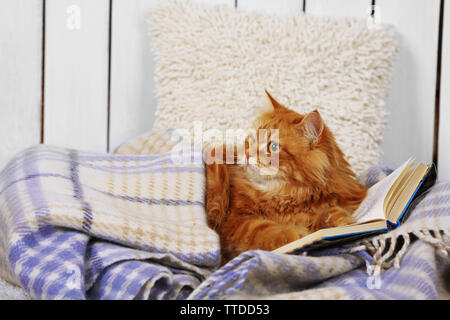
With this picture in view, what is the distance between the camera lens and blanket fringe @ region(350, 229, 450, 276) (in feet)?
2.08

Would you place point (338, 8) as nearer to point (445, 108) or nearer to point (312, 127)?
point (445, 108)

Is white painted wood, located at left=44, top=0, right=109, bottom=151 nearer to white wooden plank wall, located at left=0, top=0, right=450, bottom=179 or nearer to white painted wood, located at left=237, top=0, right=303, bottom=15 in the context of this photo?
white wooden plank wall, located at left=0, top=0, right=450, bottom=179

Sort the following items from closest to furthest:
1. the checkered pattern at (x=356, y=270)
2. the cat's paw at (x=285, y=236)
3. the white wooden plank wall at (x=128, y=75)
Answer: the checkered pattern at (x=356, y=270) → the cat's paw at (x=285, y=236) → the white wooden plank wall at (x=128, y=75)

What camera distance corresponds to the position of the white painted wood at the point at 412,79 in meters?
1.34

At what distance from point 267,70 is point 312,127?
A: 399 mm

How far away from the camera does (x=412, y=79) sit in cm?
135

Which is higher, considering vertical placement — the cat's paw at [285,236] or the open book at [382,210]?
the open book at [382,210]

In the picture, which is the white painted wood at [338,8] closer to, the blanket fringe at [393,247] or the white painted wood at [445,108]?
the white painted wood at [445,108]

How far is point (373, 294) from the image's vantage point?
536 mm

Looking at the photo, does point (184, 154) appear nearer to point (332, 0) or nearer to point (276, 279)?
point (276, 279)

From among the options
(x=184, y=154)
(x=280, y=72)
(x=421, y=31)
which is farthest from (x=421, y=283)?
(x=421, y=31)

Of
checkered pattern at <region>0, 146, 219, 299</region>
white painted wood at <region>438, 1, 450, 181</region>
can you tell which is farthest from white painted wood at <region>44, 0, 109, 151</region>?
white painted wood at <region>438, 1, 450, 181</region>

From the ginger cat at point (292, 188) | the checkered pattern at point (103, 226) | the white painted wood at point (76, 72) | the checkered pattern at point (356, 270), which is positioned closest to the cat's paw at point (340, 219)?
the ginger cat at point (292, 188)

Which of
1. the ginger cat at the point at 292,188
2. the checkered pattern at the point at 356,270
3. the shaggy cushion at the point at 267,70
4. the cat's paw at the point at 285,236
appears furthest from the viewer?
the shaggy cushion at the point at 267,70
